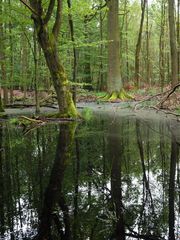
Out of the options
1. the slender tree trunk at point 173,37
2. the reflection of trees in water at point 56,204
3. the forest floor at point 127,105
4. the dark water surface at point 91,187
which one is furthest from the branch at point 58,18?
the reflection of trees in water at point 56,204

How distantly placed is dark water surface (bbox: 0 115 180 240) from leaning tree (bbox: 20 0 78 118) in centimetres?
376

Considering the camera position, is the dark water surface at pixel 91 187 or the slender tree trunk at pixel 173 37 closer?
the dark water surface at pixel 91 187

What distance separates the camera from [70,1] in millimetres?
13086

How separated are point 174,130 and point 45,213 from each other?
6170 mm

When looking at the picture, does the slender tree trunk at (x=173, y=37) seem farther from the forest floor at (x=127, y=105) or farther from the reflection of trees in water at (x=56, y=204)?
the reflection of trees in water at (x=56, y=204)

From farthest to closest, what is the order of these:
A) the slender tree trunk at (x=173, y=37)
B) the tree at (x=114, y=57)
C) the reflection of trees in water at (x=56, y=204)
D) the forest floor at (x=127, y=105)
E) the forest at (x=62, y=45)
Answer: the tree at (x=114, y=57) → the slender tree trunk at (x=173, y=37) → the forest at (x=62, y=45) → the forest floor at (x=127, y=105) → the reflection of trees in water at (x=56, y=204)

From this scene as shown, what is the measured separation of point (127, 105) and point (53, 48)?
20.0ft

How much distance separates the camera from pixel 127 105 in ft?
54.3

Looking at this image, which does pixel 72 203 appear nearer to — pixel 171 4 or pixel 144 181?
pixel 144 181

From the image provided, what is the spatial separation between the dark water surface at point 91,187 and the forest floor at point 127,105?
283cm

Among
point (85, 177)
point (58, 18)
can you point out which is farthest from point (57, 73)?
point (85, 177)

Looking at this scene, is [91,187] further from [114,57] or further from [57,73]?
[114,57]

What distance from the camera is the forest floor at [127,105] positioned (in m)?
11.3

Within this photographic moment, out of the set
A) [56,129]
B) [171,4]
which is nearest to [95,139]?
[56,129]
